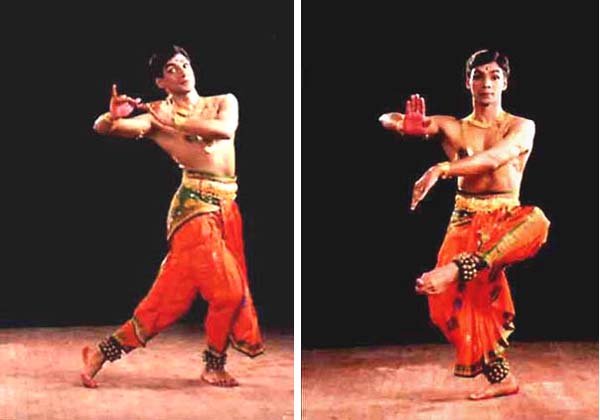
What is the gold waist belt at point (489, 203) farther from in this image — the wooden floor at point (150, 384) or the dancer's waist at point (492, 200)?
the wooden floor at point (150, 384)

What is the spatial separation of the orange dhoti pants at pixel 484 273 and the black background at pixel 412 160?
0.42ft

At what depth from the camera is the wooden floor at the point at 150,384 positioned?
7.29 m

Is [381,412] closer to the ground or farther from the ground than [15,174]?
closer to the ground

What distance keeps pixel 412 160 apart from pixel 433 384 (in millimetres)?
802

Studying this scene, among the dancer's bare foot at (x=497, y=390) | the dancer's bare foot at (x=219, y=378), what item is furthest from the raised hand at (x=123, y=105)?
the dancer's bare foot at (x=497, y=390)

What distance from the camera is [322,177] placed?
787 centimetres

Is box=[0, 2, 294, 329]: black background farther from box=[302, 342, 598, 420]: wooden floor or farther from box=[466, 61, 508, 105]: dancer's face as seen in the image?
box=[466, 61, 508, 105]: dancer's face

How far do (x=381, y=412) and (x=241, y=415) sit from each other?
49 cm

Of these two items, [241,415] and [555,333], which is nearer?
[241,415]

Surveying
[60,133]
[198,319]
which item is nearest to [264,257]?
[198,319]

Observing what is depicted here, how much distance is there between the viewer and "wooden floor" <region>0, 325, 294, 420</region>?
729 centimetres

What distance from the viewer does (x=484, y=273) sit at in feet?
24.0

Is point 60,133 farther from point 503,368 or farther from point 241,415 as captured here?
point 503,368

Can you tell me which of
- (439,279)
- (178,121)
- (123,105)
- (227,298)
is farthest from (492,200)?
(123,105)
